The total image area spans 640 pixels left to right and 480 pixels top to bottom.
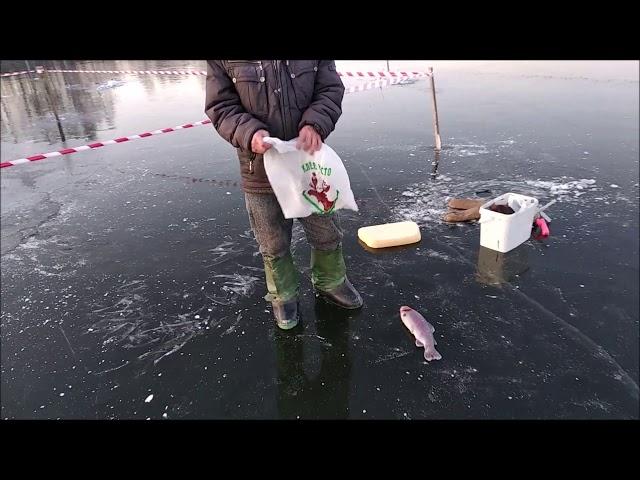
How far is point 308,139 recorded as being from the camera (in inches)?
95.0

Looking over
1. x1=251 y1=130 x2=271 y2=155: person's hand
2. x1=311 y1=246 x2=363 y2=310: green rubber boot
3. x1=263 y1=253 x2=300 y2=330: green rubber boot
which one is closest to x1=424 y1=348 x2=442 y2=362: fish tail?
x1=311 y1=246 x2=363 y2=310: green rubber boot

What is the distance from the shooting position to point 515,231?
366cm

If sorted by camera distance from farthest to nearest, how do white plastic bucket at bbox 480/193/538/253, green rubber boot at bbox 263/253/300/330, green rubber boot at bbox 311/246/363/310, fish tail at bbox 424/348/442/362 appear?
white plastic bucket at bbox 480/193/538/253
green rubber boot at bbox 311/246/363/310
green rubber boot at bbox 263/253/300/330
fish tail at bbox 424/348/442/362

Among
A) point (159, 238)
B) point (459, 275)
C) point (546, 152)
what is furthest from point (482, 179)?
point (159, 238)

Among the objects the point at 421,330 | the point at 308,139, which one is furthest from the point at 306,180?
the point at 421,330

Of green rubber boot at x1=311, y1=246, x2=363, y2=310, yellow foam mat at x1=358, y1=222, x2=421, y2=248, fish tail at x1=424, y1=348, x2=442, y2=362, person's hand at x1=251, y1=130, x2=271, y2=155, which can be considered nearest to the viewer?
person's hand at x1=251, y1=130, x2=271, y2=155

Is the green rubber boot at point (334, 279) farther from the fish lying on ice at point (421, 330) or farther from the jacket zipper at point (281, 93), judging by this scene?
the jacket zipper at point (281, 93)

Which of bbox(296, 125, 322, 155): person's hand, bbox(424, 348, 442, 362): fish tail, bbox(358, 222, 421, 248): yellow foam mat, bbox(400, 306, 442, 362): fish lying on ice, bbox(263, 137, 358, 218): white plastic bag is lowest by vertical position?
bbox(424, 348, 442, 362): fish tail

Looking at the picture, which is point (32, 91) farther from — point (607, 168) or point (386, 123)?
point (607, 168)

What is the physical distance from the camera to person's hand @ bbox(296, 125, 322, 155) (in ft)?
7.89

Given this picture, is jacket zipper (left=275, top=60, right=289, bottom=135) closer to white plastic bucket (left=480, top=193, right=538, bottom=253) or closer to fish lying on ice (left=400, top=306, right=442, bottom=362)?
fish lying on ice (left=400, top=306, right=442, bottom=362)

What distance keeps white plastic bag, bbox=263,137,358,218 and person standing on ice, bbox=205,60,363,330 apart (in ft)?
0.26

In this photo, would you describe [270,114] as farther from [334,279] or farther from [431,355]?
[431,355]

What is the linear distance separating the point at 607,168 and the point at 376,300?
408 cm
